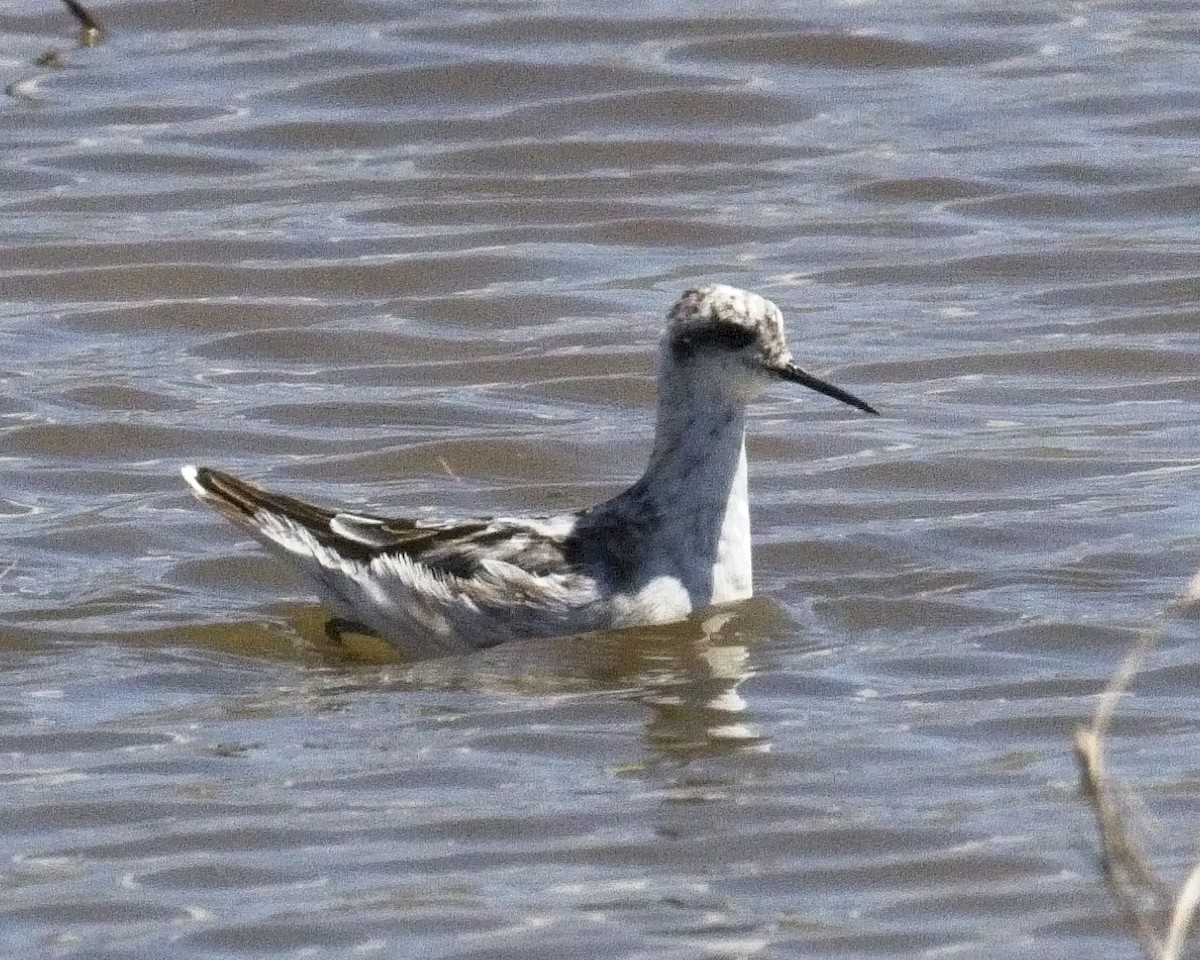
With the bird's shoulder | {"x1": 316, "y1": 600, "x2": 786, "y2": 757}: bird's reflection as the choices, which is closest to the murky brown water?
{"x1": 316, "y1": 600, "x2": 786, "y2": 757}: bird's reflection

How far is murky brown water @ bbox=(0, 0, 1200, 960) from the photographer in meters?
7.47

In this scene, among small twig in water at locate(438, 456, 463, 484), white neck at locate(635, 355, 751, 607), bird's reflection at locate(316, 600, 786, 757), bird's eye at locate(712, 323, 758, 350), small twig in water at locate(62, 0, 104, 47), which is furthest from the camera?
small twig in water at locate(62, 0, 104, 47)

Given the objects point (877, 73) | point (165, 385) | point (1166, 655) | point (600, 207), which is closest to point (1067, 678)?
point (1166, 655)

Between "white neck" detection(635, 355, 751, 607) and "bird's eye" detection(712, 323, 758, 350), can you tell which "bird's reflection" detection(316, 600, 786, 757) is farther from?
"bird's eye" detection(712, 323, 758, 350)

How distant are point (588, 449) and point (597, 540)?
1.88 metres

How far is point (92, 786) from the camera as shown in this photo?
8094 mm

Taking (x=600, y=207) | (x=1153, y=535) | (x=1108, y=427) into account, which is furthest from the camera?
(x=600, y=207)

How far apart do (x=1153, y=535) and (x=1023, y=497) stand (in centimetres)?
67

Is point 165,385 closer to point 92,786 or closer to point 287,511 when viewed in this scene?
point 287,511

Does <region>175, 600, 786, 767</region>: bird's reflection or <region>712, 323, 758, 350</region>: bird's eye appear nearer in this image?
<region>175, 600, 786, 767</region>: bird's reflection

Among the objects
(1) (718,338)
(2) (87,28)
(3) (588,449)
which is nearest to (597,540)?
(1) (718,338)

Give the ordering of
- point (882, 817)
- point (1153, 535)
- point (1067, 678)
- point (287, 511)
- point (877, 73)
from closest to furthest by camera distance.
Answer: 1. point (882, 817)
2. point (1067, 678)
3. point (287, 511)
4. point (1153, 535)
5. point (877, 73)

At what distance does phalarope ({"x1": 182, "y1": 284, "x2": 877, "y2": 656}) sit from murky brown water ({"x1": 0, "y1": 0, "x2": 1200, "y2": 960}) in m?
0.15

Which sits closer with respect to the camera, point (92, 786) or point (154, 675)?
point (92, 786)
